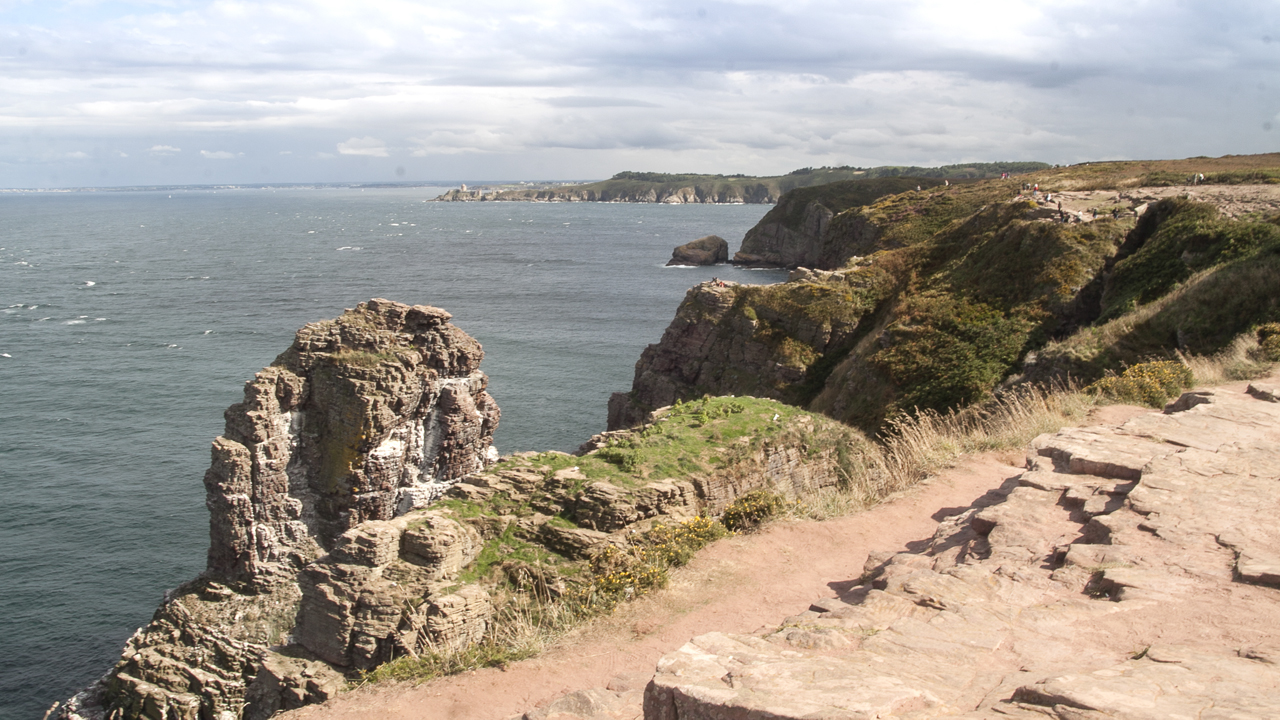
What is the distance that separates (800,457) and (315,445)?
55.1ft

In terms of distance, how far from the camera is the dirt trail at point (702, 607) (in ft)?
31.0

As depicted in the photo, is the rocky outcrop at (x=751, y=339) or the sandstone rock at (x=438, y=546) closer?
the sandstone rock at (x=438, y=546)

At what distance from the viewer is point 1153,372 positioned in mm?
17438

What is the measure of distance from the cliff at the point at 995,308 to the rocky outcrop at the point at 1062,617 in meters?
14.3

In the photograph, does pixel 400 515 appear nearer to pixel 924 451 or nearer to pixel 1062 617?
pixel 924 451

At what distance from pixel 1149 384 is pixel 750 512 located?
31.1ft

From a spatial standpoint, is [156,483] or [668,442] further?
[156,483]

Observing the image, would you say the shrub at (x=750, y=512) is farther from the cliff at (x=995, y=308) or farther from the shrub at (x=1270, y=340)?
the cliff at (x=995, y=308)

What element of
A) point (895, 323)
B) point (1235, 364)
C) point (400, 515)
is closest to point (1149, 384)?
point (1235, 364)

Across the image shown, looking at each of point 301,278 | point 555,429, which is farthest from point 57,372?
point 301,278

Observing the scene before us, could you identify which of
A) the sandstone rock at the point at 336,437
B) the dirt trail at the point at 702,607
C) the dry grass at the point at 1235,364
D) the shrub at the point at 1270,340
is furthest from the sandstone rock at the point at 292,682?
the shrub at the point at 1270,340

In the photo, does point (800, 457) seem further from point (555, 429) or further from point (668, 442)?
point (555, 429)

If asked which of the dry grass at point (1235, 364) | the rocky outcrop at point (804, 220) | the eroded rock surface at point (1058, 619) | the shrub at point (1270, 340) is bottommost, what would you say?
the eroded rock surface at point (1058, 619)

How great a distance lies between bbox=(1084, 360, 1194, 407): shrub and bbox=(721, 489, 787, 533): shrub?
833cm
